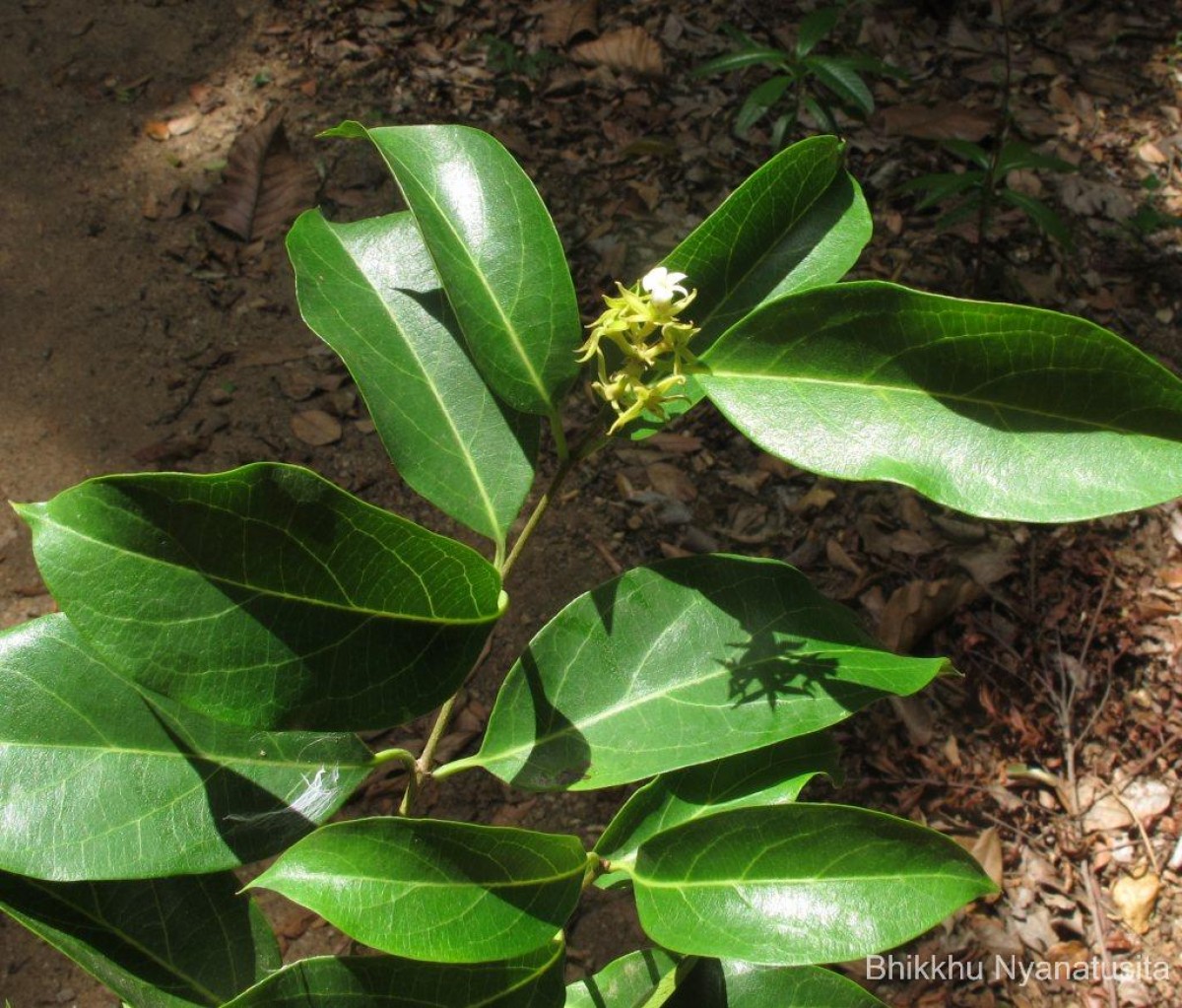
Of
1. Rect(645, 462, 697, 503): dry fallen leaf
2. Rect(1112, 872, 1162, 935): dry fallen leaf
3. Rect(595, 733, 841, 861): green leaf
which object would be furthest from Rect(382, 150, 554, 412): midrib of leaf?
Rect(1112, 872, 1162, 935): dry fallen leaf

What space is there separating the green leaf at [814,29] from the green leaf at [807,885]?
9.21 ft

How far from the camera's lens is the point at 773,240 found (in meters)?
1.03

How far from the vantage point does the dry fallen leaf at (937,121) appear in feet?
12.0

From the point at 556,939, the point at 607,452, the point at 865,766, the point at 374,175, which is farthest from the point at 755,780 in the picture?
the point at 374,175

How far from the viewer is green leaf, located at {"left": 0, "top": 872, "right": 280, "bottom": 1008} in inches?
39.8

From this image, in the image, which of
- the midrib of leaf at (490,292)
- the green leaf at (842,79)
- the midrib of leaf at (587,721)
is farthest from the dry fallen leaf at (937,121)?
the midrib of leaf at (587,721)

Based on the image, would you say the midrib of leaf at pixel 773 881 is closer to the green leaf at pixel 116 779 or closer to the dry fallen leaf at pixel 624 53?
the green leaf at pixel 116 779

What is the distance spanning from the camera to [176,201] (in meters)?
3.39

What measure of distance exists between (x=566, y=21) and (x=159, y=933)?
3769mm

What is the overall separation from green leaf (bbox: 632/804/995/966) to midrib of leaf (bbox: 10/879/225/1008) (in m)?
0.52

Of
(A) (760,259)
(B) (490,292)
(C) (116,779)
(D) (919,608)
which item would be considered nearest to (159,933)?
(C) (116,779)

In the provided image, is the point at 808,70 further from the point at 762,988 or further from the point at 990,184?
the point at 762,988

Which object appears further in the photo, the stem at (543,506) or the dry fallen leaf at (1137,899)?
the dry fallen leaf at (1137,899)

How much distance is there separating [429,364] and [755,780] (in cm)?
59
